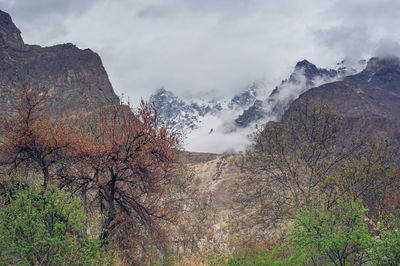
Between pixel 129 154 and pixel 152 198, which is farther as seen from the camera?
pixel 152 198

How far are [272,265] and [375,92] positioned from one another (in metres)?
189

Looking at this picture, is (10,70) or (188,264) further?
(10,70)

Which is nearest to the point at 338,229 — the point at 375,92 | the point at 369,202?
the point at 369,202

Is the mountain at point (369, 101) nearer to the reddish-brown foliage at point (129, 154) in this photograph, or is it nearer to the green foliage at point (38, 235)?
the reddish-brown foliage at point (129, 154)

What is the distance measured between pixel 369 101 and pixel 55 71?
123894 mm

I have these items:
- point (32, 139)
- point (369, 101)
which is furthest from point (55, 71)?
point (369, 101)

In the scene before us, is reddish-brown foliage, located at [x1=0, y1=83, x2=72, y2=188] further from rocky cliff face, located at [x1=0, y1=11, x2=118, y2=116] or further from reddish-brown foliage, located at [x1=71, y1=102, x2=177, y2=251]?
rocky cliff face, located at [x1=0, y1=11, x2=118, y2=116]

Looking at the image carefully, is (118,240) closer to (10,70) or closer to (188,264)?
(188,264)

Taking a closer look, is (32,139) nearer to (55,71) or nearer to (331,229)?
(331,229)

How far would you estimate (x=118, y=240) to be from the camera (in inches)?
472

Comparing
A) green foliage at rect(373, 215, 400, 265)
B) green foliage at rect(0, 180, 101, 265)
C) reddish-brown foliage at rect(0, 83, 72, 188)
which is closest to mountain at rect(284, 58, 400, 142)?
green foliage at rect(373, 215, 400, 265)

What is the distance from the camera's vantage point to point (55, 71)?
108 metres

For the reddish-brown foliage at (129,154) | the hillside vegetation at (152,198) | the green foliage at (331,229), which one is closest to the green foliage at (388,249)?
the hillside vegetation at (152,198)

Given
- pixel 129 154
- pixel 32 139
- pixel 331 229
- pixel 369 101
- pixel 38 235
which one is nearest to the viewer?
pixel 38 235
